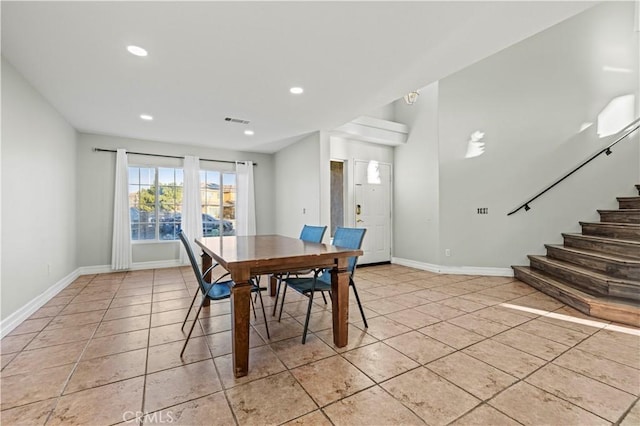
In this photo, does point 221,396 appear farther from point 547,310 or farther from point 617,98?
point 617,98

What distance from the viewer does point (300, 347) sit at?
2.25 metres

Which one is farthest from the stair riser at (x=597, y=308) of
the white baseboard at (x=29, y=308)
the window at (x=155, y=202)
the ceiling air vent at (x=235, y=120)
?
the window at (x=155, y=202)

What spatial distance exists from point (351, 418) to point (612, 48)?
601cm

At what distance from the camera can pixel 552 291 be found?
11.4 feet

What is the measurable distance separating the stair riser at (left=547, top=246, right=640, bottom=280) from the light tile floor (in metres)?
0.67

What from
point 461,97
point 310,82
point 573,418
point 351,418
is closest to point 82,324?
point 351,418

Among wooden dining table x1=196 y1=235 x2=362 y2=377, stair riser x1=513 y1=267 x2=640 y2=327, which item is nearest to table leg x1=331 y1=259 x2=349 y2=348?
wooden dining table x1=196 y1=235 x2=362 y2=377

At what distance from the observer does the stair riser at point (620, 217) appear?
360cm

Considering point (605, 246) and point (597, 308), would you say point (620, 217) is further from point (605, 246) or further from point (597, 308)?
point (597, 308)

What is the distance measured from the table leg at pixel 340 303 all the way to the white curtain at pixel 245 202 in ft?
13.7

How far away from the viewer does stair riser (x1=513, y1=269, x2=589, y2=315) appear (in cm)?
297

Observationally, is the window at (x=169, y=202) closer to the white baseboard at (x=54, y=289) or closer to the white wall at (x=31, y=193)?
the white baseboard at (x=54, y=289)

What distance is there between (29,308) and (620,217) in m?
7.21

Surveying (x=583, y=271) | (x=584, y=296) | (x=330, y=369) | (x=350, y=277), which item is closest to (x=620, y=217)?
(x=583, y=271)
